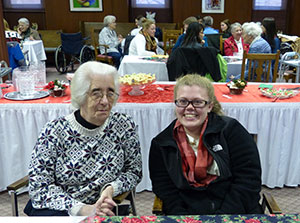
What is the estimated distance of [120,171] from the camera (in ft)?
5.32

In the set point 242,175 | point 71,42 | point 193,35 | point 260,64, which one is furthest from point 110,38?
point 242,175

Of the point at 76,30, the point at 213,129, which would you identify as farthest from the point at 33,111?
the point at 76,30

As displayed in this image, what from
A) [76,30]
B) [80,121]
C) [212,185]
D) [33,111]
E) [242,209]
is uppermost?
[76,30]

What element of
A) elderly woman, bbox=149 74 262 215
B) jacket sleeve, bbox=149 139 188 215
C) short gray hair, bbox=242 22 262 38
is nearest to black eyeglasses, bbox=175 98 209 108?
elderly woman, bbox=149 74 262 215

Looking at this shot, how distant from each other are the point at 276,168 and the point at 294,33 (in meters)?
7.54

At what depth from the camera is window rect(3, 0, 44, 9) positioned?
863 cm

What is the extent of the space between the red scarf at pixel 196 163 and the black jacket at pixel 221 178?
0.03 metres

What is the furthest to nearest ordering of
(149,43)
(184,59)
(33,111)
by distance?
(149,43) → (184,59) → (33,111)

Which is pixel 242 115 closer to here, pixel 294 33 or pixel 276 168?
pixel 276 168

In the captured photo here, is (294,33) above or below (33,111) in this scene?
above

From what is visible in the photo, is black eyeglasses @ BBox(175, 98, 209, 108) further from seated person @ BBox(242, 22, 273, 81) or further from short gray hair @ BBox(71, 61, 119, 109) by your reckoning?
seated person @ BBox(242, 22, 273, 81)

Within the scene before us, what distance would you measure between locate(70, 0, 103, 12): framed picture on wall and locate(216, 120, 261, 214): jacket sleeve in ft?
25.8

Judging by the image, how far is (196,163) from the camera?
5.10ft

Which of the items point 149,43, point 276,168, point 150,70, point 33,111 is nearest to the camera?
point 33,111
